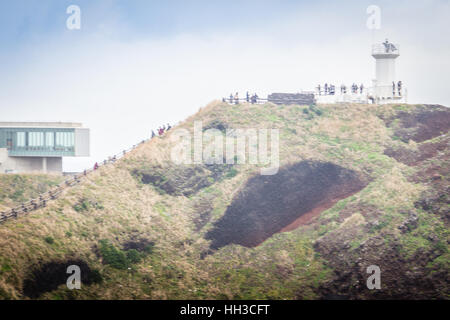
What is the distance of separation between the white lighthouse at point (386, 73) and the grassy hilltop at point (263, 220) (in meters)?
1.95

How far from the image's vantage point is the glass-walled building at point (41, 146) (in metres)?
79.4

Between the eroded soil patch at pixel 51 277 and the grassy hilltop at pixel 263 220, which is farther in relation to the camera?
the grassy hilltop at pixel 263 220

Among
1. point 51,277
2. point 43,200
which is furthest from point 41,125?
point 51,277

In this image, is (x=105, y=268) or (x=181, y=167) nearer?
(x=105, y=268)

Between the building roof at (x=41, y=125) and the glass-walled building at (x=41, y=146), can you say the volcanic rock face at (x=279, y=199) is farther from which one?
the building roof at (x=41, y=125)

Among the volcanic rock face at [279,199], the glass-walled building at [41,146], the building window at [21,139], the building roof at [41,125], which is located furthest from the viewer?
the building roof at [41,125]

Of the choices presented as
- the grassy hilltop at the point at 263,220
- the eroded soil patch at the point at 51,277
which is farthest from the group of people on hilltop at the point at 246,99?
the eroded soil patch at the point at 51,277

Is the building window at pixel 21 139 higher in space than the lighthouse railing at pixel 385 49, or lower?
lower

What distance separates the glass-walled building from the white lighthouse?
39772mm

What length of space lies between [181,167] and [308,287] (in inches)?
867
